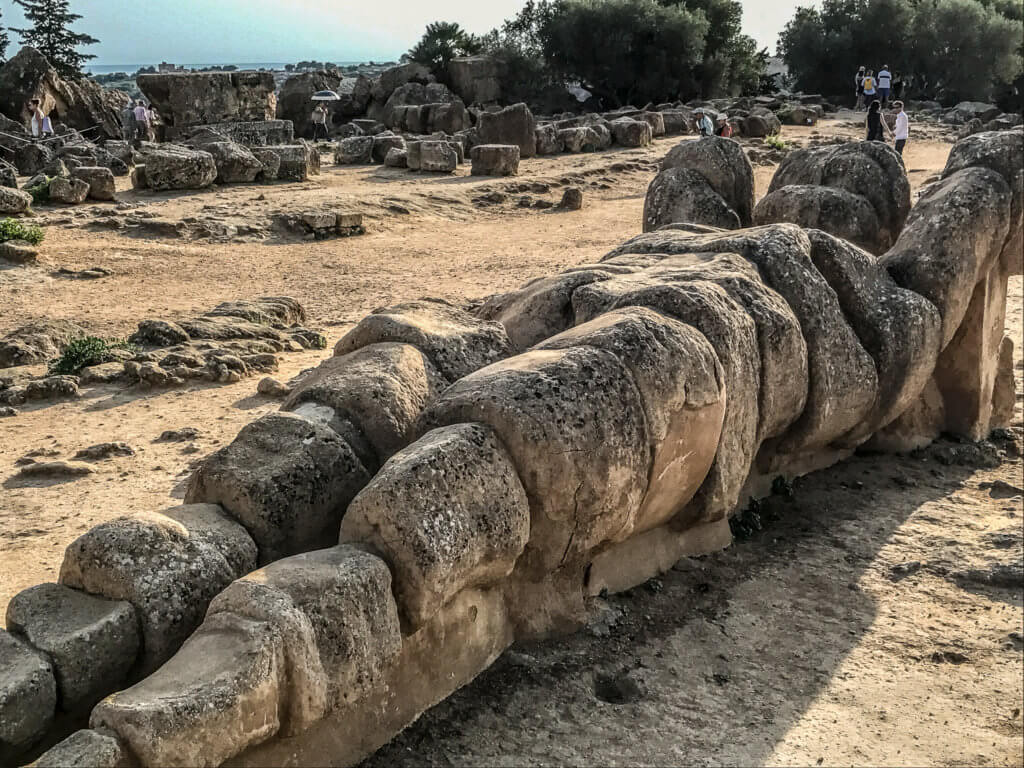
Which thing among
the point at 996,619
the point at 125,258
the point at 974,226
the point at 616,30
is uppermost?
the point at 616,30

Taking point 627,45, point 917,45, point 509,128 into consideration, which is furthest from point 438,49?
point 917,45

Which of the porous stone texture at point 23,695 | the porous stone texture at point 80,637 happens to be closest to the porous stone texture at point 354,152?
the porous stone texture at point 80,637

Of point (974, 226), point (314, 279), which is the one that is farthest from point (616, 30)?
point (974, 226)

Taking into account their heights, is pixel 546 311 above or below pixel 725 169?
below

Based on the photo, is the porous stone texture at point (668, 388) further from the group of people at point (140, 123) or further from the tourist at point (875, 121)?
the group of people at point (140, 123)

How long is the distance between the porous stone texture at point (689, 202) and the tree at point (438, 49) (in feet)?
103

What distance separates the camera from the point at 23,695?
414 centimetres

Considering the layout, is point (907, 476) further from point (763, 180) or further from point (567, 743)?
point (763, 180)

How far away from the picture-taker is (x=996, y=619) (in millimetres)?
6547

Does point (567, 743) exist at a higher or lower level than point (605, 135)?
lower

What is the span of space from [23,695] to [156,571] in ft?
2.41

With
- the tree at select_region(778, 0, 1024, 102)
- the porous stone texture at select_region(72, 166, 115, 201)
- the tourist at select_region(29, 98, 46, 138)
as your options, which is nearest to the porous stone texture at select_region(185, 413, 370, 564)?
the porous stone texture at select_region(72, 166, 115, 201)

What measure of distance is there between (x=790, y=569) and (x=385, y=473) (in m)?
3.24

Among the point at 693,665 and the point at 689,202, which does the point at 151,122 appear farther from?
the point at 693,665
